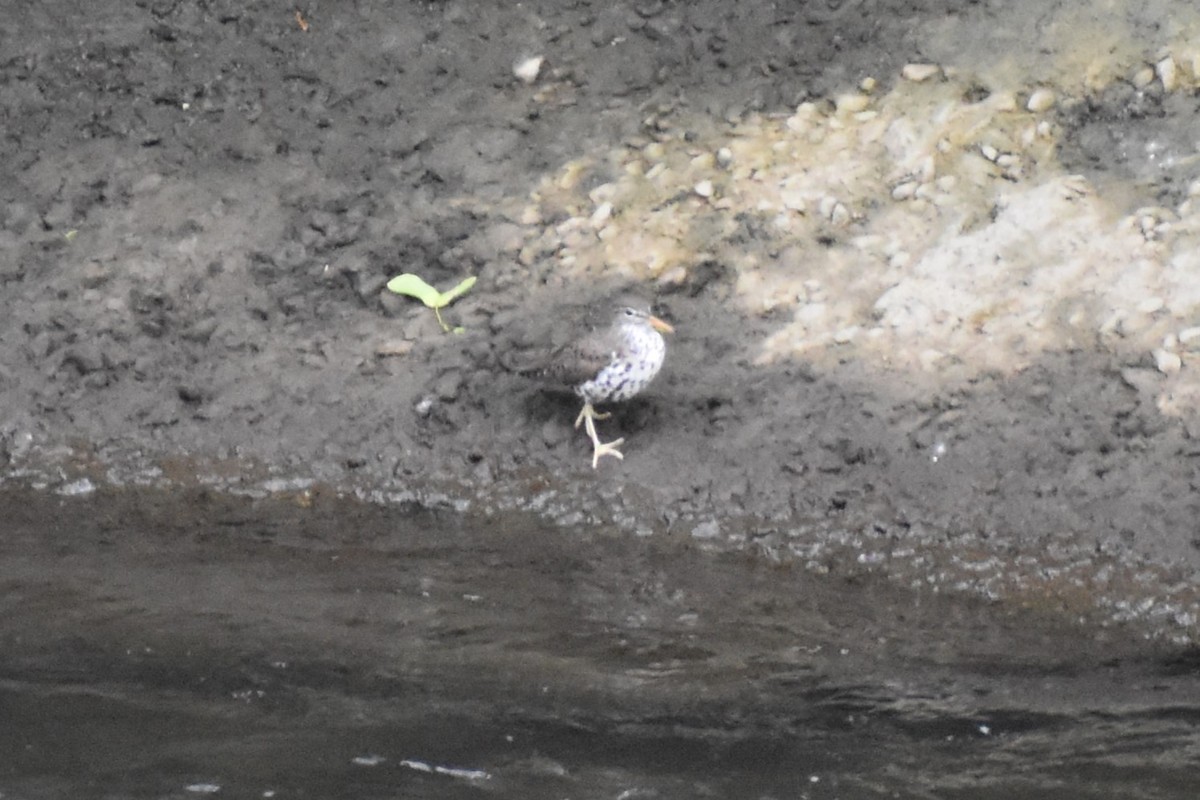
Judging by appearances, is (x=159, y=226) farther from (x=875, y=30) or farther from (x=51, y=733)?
(x=875, y=30)

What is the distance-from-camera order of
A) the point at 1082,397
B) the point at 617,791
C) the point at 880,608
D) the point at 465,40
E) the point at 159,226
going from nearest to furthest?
the point at 617,791
the point at 880,608
the point at 1082,397
the point at 159,226
the point at 465,40

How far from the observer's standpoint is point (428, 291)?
8336mm

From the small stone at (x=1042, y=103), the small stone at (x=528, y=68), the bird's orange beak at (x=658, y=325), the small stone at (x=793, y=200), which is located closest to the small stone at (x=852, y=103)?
the small stone at (x=793, y=200)

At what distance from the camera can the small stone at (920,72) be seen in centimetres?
866

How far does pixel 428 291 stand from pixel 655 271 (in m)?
1.26

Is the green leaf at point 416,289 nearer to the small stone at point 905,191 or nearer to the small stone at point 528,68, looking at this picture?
the small stone at point 528,68

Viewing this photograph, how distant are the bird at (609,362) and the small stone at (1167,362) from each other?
2.34 m

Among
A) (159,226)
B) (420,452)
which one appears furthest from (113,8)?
(420,452)

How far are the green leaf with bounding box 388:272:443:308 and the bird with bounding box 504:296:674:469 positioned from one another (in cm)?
99

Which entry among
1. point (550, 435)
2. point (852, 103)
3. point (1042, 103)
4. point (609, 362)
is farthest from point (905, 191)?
point (550, 435)

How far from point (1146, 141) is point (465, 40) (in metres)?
4.20

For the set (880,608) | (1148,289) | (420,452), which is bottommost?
(880,608)

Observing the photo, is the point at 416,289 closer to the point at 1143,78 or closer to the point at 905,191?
the point at 905,191

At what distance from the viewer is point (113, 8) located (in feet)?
33.6
